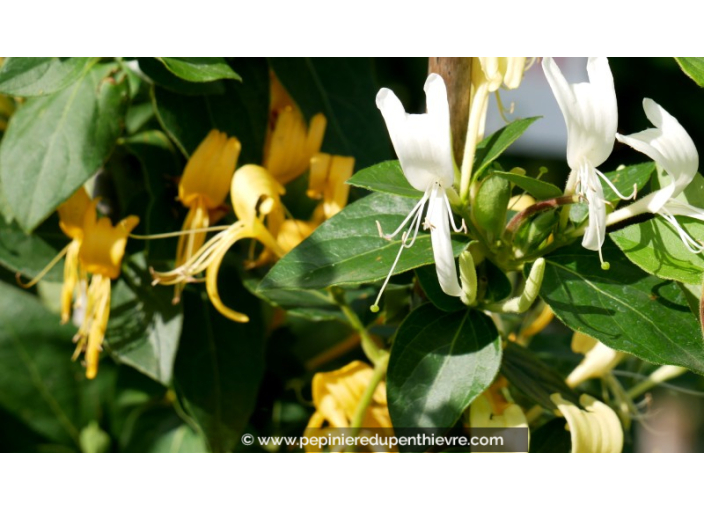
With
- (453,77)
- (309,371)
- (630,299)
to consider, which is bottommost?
(309,371)

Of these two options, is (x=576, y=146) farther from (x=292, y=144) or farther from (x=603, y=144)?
(x=292, y=144)

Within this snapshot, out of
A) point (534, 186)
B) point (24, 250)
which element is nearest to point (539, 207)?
point (534, 186)

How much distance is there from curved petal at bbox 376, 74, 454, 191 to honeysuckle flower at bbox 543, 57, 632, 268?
7 centimetres

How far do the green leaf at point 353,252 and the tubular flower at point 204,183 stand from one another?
212 mm

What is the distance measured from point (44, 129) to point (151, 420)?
1.29 feet

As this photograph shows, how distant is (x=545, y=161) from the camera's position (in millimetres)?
1833

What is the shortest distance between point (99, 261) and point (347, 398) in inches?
11.2

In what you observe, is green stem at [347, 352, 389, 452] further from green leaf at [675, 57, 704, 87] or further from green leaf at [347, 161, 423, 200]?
green leaf at [675, 57, 704, 87]

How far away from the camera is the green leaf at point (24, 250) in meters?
0.98

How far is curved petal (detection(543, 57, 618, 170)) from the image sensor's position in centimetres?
60

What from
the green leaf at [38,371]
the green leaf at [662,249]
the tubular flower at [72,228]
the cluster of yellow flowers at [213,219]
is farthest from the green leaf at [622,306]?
the green leaf at [38,371]

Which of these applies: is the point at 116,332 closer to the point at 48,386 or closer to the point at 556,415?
the point at 48,386

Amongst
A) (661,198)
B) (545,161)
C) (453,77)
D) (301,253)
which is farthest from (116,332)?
(545,161)

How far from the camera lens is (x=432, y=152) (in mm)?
600
